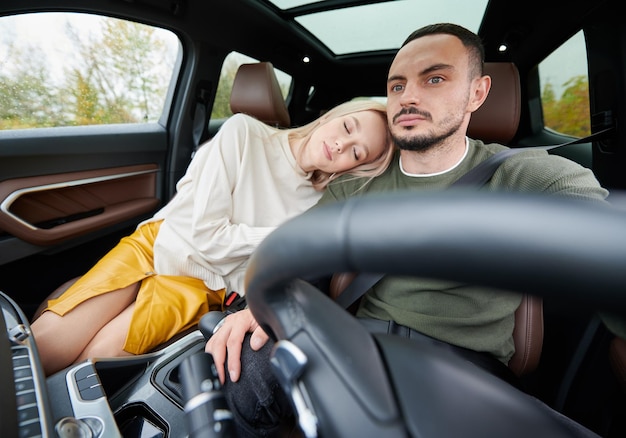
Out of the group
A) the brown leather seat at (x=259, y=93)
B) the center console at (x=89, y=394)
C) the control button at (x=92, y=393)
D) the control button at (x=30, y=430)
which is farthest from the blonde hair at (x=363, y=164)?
the control button at (x=30, y=430)

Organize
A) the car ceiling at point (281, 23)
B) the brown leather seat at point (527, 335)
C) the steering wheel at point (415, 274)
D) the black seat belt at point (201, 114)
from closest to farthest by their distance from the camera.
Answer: the steering wheel at point (415, 274), the brown leather seat at point (527, 335), the car ceiling at point (281, 23), the black seat belt at point (201, 114)

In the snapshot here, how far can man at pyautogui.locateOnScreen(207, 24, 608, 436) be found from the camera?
86cm

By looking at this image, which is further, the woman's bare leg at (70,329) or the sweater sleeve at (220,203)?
the sweater sleeve at (220,203)

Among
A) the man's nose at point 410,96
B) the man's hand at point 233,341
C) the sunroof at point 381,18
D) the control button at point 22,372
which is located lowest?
the man's hand at point 233,341

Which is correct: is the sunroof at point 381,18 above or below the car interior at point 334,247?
above

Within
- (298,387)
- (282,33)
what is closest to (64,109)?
(282,33)

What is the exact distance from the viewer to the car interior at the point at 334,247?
0.22 m

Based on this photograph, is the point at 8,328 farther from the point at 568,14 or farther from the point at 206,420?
the point at 568,14

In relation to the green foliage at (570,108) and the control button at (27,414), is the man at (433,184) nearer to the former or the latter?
the control button at (27,414)

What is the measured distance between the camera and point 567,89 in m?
2.09

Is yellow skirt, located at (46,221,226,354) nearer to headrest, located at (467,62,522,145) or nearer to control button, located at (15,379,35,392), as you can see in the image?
control button, located at (15,379,35,392)

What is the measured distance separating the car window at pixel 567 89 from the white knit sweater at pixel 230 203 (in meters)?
1.66

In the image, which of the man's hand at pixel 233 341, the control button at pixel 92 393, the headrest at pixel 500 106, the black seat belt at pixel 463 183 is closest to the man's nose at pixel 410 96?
the black seat belt at pixel 463 183

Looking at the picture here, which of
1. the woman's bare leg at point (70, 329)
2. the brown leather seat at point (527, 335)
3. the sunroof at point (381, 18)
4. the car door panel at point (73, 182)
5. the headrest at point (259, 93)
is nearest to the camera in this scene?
the brown leather seat at point (527, 335)
